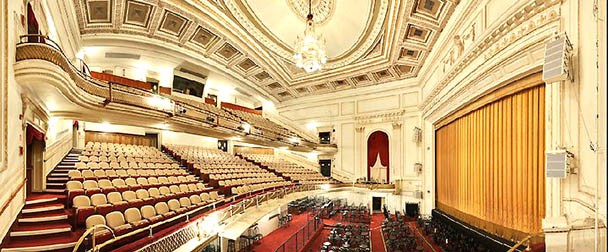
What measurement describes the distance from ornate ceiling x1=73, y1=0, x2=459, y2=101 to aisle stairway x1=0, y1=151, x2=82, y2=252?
4839 mm

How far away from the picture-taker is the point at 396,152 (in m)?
12.9

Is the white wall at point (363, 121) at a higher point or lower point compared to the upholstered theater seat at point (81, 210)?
higher

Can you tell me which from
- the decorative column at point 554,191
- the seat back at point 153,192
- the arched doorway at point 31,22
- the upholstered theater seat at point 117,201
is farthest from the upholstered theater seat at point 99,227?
the decorative column at point 554,191

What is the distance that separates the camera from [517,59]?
430 cm

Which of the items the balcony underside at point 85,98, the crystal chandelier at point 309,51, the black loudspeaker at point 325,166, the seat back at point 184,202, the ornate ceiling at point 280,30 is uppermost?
the ornate ceiling at point 280,30

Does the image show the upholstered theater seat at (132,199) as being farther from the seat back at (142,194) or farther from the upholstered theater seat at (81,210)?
the upholstered theater seat at (81,210)

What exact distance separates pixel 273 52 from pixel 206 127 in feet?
14.0

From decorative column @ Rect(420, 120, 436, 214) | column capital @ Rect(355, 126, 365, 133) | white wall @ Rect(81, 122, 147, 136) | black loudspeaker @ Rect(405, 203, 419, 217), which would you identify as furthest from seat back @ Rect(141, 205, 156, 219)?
column capital @ Rect(355, 126, 365, 133)

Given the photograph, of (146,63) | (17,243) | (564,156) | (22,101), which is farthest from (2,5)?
(146,63)

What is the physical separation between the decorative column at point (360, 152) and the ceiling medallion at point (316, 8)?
5.88 m

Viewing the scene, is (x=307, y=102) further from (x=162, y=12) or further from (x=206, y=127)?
(x=162, y=12)

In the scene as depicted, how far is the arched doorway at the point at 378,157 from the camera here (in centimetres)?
1323

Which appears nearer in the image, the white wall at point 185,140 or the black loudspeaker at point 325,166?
the white wall at point 185,140

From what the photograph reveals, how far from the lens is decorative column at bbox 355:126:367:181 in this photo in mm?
13836
